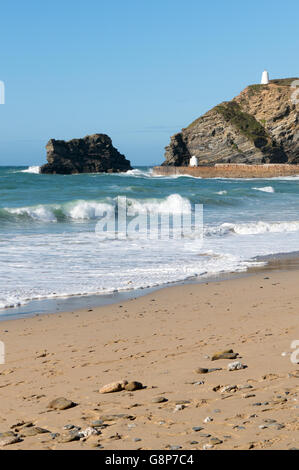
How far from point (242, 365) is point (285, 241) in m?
10.6

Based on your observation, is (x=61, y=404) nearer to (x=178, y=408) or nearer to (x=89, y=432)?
(x=89, y=432)

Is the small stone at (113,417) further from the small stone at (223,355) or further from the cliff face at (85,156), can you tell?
the cliff face at (85,156)

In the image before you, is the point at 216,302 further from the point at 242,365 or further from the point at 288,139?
the point at 288,139

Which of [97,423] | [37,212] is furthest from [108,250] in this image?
[37,212]

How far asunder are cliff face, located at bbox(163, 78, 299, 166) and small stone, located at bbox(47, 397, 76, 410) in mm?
83673

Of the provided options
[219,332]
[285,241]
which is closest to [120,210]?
[285,241]

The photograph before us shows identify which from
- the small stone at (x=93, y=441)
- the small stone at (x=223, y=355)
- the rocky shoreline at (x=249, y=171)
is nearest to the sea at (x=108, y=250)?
the small stone at (x=223, y=355)

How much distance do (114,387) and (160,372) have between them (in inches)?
22.0

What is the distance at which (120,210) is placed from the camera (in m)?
24.6

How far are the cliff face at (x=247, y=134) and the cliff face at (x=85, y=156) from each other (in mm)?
12239

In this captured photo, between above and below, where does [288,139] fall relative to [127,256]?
above

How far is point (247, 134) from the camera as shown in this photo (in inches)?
3469
